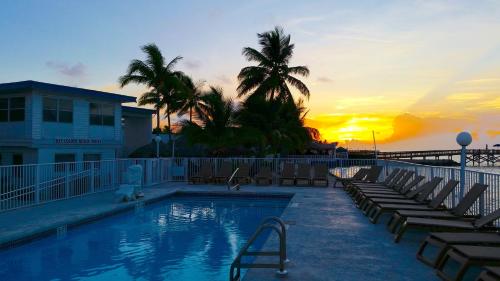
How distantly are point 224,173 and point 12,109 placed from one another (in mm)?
10592

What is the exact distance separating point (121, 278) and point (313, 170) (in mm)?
12381

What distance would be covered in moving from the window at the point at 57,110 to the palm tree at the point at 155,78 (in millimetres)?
7331

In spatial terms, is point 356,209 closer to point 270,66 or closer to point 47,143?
point 47,143

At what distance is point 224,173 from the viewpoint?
60.7ft

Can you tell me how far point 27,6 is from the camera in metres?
15.9

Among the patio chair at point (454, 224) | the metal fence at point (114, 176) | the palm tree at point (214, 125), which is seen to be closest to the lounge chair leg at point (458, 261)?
the patio chair at point (454, 224)

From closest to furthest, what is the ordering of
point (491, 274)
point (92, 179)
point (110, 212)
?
1. point (491, 274)
2. point (110, 212)
3. point (92, 179)

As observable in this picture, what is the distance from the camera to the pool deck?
5621 mm

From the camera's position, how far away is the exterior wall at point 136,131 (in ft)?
96.1

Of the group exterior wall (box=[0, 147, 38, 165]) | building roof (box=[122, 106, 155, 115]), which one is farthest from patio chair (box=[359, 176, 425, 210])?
building roof (box=[122, 106, 155, 115])

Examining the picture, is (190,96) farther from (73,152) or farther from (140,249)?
(140,249)

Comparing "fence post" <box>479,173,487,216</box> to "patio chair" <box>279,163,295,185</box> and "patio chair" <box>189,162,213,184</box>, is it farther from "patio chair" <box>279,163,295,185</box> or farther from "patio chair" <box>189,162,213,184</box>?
"patio chair" <box>189,162,213,184</box>

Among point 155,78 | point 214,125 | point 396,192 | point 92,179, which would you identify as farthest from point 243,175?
point 155,78

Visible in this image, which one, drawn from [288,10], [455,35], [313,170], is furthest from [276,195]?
[455,35]
